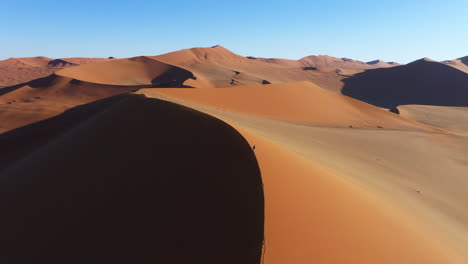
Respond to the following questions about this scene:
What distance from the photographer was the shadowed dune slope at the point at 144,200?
247 centimetres

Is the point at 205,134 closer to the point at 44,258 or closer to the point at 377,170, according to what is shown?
the point at 44,258

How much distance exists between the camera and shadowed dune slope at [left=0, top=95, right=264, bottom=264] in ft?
8.11

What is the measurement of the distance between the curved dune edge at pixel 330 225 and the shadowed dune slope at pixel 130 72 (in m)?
26.4

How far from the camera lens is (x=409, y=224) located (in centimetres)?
355

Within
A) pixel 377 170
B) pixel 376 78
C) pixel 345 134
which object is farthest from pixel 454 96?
pixel 377 170

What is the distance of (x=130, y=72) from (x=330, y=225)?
3483 centimetres

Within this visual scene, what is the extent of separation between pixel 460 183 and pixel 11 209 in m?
8.00

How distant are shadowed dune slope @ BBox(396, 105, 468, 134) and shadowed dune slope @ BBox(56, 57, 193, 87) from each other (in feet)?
61.2

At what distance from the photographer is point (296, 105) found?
13.2m

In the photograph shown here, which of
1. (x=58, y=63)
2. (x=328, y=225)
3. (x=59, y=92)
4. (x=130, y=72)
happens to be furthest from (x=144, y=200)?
(x=58, y=63)

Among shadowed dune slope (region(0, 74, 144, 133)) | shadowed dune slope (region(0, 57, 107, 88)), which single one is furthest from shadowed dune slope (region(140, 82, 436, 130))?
shadowed dune slope (region(0, 57, 107, 88))

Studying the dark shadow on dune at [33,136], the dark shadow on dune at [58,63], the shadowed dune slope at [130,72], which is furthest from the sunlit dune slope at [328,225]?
the dark shadow on dune at [58,63]

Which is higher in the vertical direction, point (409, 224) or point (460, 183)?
point (409, 224)

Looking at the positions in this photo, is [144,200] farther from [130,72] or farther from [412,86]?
[412,86]
